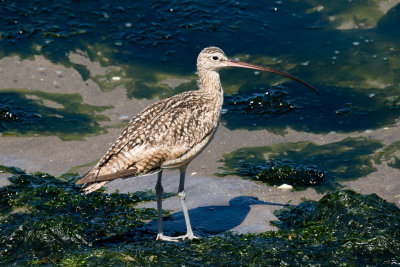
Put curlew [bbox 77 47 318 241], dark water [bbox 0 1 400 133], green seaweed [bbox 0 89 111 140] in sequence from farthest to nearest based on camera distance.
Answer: dark water [bbox 0 1 400 133] → green seaweed [bbox 0 89 111 140] → curlew [bbox 77 47 318 241]

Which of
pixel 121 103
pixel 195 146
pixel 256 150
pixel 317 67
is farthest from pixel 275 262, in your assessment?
pixel 317 67

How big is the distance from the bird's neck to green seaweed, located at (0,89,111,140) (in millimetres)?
2433

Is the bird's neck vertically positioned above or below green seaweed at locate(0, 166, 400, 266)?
above

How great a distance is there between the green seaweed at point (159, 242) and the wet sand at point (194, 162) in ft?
1.17

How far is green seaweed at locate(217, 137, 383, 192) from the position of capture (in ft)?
25.6

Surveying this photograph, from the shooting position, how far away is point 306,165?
8.12 m

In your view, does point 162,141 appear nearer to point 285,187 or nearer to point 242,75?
point 285,187

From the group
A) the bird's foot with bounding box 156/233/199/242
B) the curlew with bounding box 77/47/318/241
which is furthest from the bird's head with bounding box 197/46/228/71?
the bird's foot with bounding box 156/233/199/242

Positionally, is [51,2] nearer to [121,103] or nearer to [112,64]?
[112,64]

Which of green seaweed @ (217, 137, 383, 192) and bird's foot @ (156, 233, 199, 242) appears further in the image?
green seaweed @ (217, 137, 383, 192)

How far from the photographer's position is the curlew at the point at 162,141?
6172 mm

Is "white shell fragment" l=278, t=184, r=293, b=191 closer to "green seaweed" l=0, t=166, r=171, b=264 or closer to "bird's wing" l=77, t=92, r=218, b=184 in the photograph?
"bird's wing" l=77, t=92, r=218, b=184

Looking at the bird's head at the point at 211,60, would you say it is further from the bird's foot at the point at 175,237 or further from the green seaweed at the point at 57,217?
the bird's foot at the point at 175,237

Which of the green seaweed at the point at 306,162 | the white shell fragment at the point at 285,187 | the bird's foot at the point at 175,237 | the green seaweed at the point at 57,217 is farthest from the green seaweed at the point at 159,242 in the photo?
the green seaweed at the point at 306,162
